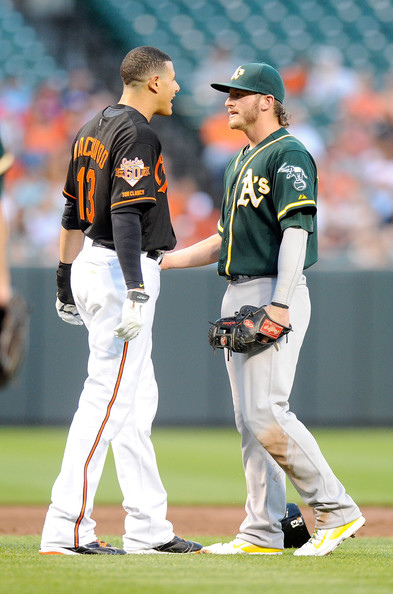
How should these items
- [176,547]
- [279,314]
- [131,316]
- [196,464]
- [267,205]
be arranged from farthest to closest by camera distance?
[196,464] < [176,547] < [267,205] < [279,314] < [131,316]

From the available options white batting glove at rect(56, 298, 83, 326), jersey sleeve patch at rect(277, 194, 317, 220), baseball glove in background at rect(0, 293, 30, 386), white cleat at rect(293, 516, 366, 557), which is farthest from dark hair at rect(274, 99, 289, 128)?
white cleat at rect(293, 516, 366, 557)

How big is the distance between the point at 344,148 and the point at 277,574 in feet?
26.4

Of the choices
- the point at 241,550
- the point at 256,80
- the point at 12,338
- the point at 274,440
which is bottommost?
the point at 241,550

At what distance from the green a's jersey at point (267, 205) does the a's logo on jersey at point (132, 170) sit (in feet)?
1.40

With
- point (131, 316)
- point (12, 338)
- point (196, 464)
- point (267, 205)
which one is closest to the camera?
point (12, 338)

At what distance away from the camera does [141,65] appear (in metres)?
3.96

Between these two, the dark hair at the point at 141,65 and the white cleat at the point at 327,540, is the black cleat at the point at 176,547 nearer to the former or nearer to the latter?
the white cleat at the point at 327,540

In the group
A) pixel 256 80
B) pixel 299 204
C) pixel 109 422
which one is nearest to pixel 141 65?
pixel 256 80

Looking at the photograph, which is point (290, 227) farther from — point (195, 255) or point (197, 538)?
point (197, 538)

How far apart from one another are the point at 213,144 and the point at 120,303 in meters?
7.51

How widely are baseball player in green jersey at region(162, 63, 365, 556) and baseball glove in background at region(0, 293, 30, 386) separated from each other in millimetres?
1014

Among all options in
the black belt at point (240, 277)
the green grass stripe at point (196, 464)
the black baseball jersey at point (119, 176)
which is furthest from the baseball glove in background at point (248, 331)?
the green grass stripe at point (196, 464)

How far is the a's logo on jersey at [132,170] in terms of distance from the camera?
369cm

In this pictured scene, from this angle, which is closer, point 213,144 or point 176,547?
point 176,547
